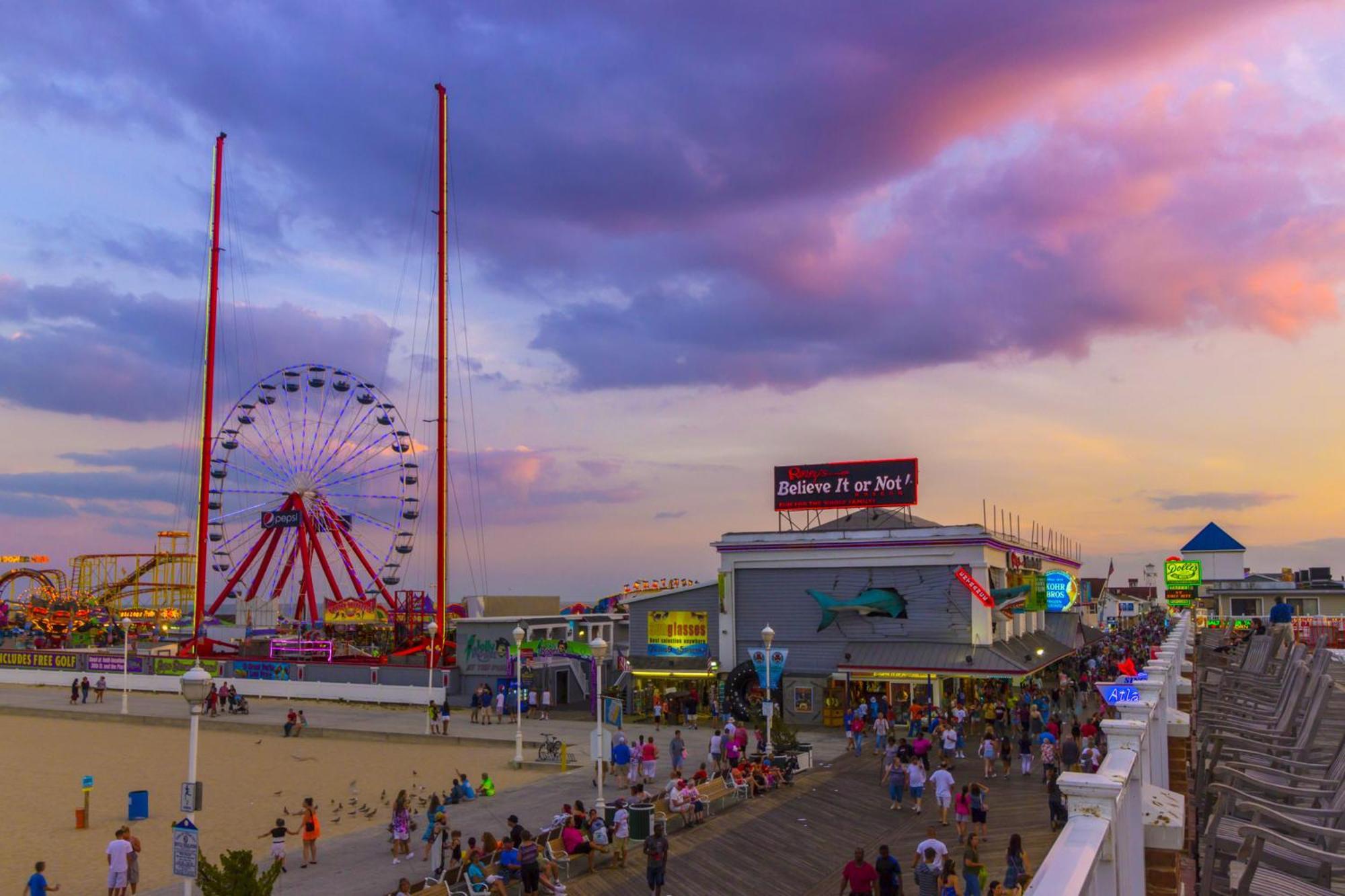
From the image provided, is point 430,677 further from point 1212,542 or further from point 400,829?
point 1212,542

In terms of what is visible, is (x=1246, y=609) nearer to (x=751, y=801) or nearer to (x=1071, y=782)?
(x=751, y=801)

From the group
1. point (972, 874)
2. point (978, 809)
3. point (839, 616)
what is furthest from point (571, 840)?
point (839, 616)

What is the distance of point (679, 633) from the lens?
43344 millimetres

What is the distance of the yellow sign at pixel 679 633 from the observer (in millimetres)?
42969

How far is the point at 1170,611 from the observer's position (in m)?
93.2

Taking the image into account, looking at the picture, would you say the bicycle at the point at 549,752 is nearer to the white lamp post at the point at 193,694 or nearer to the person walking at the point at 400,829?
the person walking at the point at 400,829

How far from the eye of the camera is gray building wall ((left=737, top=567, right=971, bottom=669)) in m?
39.2

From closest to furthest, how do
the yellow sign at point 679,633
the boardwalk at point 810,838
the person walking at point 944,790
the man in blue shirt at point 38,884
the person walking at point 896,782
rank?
the man in blue shirt at point 38,884 < the boardwalk at point 810,838 < the person walking at point 944,790 < the person walking at point 896,782 < the yellow sign at point 679,633

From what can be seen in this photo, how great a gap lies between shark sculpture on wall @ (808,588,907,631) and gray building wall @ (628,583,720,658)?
5009 millimetres

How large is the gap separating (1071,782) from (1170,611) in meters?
100

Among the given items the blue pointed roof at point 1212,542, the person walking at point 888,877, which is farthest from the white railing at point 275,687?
the blue pointed roof at point 1212,542

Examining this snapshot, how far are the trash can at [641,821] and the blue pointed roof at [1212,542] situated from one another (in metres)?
116

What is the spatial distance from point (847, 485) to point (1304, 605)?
142ft

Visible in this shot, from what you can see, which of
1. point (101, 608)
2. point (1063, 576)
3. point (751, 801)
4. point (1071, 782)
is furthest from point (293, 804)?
point (101, 608)
